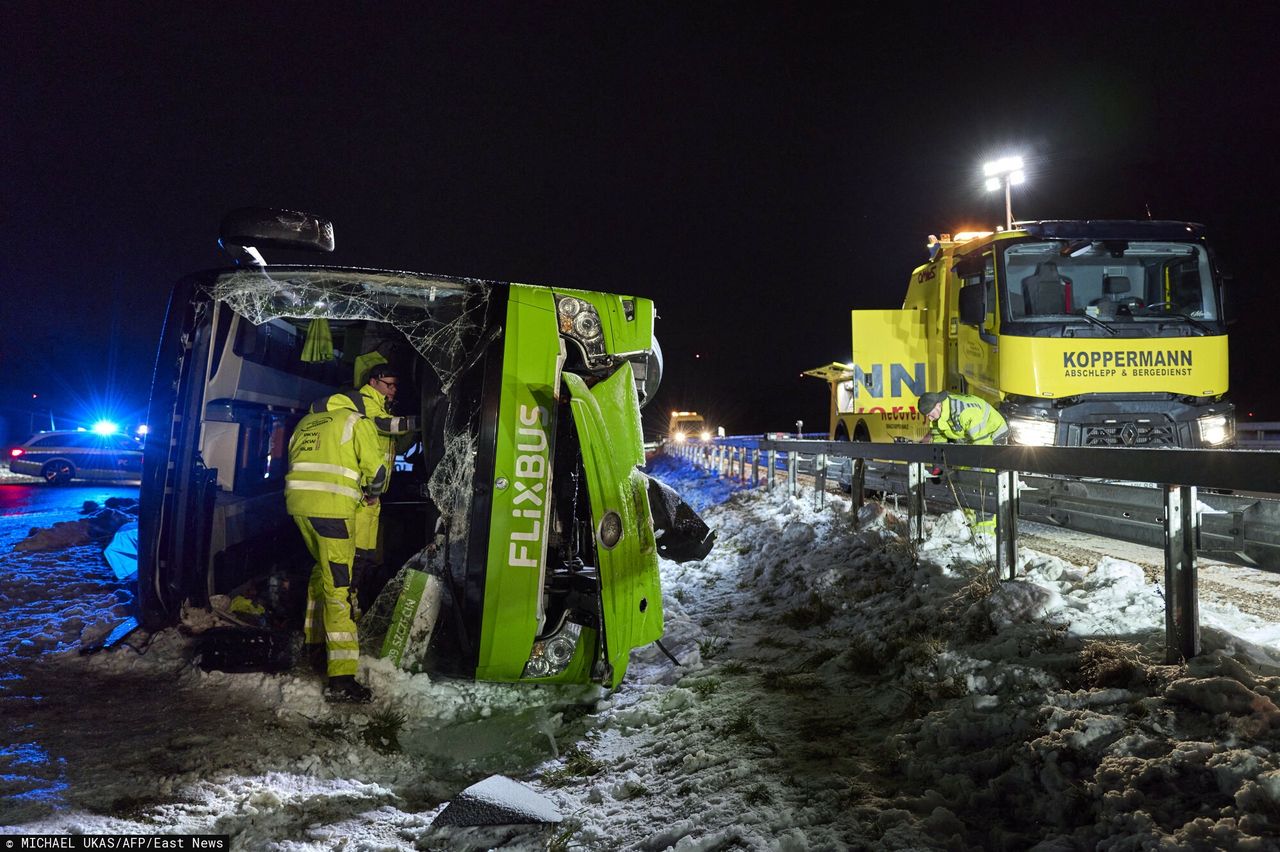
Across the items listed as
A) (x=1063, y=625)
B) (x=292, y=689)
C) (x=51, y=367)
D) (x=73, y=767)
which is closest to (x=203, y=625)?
(x=292, y=689)

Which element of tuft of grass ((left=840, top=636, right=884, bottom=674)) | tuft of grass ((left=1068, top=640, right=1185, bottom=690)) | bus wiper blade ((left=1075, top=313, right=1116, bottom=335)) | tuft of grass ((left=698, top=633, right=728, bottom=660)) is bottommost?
tuft of grass ((left=698, top=633, right=728, bottom=660))

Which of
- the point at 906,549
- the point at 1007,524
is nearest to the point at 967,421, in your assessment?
the point at 906,549

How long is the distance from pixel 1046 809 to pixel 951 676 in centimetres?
107

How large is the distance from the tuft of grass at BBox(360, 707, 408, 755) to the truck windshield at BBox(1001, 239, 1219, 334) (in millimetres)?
7282

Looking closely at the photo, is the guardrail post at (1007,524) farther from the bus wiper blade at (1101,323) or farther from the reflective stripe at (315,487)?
the bus wiper blade at (1101,323)

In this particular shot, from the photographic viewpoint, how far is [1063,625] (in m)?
3.36

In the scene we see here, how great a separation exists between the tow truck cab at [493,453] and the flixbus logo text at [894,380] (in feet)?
20.1

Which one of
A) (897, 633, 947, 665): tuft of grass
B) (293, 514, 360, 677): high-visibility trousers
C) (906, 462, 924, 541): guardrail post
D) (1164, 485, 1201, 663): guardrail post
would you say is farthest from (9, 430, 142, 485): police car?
(1164, 485, 1201, 663): guardrail post

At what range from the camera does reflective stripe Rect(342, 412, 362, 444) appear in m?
4.45

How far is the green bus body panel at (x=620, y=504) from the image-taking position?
3992 mm

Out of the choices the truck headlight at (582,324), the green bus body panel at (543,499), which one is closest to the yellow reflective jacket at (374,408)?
the green bus body panel at (543,499)

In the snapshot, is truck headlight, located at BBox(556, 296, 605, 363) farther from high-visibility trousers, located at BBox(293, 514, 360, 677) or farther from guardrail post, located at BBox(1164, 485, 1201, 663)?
guardrail post, located at BBox(1164, 485, 1201, 663)

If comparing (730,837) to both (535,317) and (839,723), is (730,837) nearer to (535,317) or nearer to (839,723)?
(839,723)

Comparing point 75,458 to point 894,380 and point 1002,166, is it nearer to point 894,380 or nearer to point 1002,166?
point 894,380
